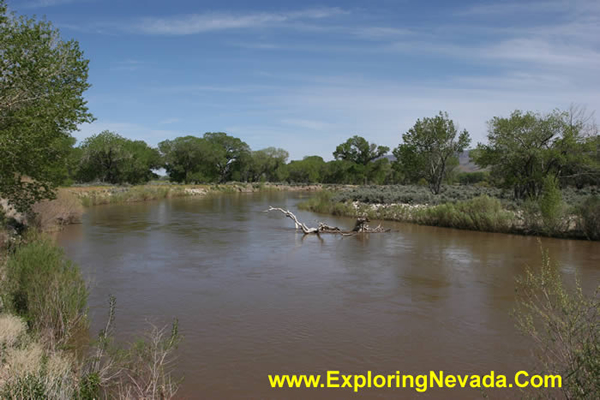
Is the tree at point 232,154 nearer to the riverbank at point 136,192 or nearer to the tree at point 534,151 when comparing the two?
the riverbank at point 136,192

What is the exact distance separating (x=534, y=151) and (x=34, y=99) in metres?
24.9

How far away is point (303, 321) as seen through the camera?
29.7 feet

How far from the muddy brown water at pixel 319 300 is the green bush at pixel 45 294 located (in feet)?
3.64

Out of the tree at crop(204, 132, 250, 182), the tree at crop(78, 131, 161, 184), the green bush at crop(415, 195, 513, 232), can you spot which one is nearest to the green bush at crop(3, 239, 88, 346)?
the green bush at crop(415, 195, 513, 232)

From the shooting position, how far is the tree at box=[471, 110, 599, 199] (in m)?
25.2

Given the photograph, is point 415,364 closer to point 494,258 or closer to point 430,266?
point 430,266

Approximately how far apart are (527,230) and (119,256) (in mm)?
17427

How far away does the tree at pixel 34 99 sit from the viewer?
9164 millimetres

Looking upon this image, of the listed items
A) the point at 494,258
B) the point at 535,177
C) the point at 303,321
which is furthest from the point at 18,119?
the point at 535,177

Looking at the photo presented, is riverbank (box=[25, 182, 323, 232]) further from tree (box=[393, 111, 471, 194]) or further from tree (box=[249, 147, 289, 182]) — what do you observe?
tree (box=[393, 111, 471, 194])

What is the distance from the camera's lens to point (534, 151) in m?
25.6

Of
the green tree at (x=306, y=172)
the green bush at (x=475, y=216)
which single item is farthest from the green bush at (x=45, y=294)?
the green tree at (x=306, y=172)

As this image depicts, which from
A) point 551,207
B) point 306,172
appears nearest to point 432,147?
point 551,207

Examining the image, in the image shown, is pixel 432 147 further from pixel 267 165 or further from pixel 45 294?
pixel 267 165
